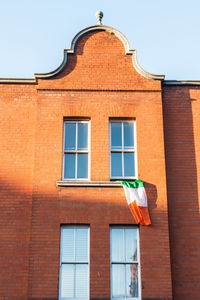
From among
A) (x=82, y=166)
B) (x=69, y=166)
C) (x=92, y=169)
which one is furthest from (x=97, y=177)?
(x=69, y=166)

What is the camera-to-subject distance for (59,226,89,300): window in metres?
13.6

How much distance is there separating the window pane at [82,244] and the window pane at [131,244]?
115 centimetres

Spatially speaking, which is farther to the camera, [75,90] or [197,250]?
[75,90]

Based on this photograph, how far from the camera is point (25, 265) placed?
13984mm

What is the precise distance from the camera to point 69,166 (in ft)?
49.3

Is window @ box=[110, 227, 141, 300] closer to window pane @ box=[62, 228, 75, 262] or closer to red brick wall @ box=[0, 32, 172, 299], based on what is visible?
red brick wall @ box=[0, 32, 172, 299]

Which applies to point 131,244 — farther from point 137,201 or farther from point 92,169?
point 92,169

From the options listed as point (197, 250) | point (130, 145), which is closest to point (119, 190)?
point (130, 145)

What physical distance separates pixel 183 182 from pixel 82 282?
14.1 feet

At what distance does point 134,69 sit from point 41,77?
2.98 metres

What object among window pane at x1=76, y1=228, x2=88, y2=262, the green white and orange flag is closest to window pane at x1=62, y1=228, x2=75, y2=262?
window pane at x1=76, y1=228, x2=88, y2=262

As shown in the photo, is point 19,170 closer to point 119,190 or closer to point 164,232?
point 119,190

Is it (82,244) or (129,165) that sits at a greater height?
(129,165)

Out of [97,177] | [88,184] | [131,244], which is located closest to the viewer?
[131,244]
